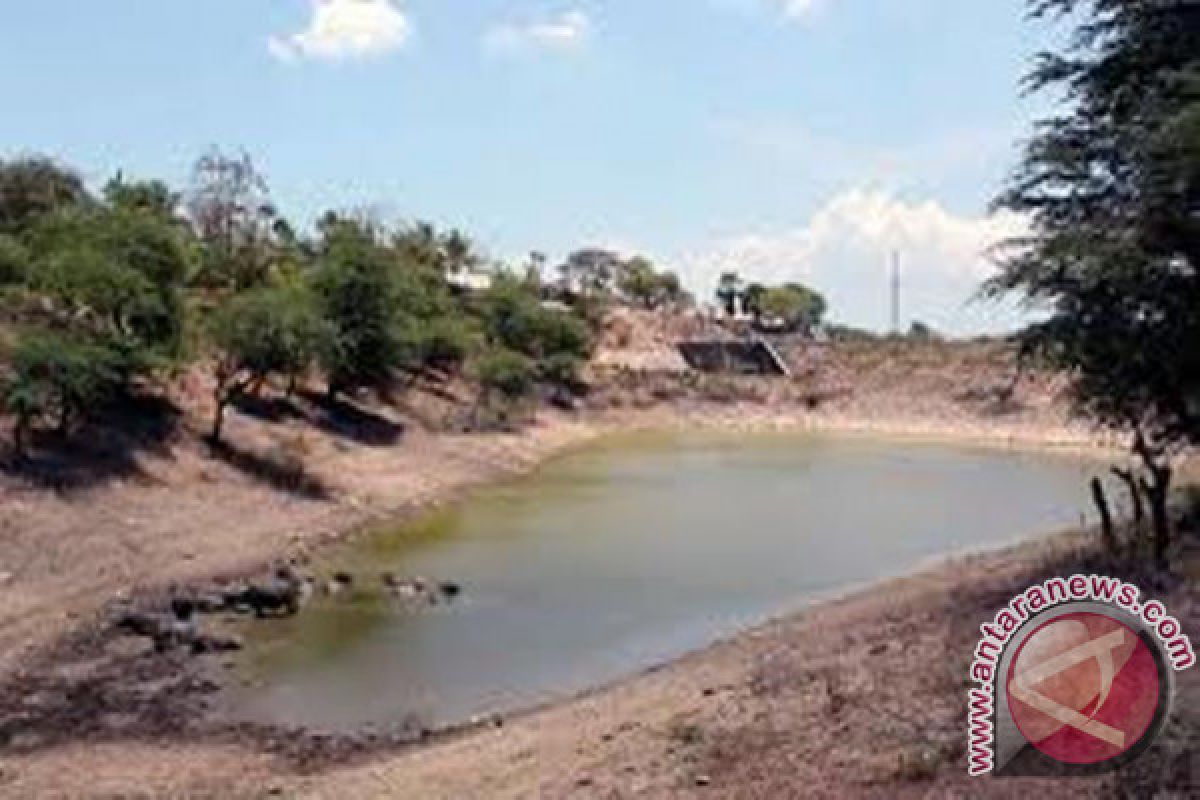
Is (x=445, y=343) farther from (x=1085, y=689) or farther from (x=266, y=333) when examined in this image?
(x=1085, y=689)

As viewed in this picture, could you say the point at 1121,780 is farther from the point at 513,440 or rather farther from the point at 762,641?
the point at 513,440

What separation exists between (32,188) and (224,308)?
2300 centimetres

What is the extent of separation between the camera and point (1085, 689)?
1009cm

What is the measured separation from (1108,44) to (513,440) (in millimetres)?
39292

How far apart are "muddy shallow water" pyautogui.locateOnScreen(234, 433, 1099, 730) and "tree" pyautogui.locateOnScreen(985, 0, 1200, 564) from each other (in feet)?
25.2

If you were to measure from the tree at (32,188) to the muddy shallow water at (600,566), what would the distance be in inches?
873

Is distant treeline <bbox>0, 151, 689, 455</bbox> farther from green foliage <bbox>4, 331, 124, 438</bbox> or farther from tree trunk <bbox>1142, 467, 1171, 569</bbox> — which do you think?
tree trunk <bbox>1142, 467, 1171, 569</bbox>

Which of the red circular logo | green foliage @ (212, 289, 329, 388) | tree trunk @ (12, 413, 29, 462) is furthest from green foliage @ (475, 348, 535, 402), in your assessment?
the red circular logo

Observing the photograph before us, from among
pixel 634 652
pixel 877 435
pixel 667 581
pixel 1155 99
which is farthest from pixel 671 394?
pixel 1155 99

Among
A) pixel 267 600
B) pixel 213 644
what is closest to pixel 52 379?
pixel 267 600

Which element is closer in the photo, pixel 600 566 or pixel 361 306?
pixel 600 566

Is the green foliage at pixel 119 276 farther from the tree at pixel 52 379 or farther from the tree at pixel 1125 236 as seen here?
the tree at pixel 1125 236

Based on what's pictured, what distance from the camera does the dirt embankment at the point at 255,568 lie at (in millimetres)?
14641

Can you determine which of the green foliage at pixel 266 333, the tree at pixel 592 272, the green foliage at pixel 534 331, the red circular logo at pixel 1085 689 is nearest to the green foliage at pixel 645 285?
the tree at pixel 592 272
